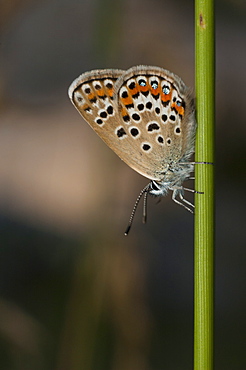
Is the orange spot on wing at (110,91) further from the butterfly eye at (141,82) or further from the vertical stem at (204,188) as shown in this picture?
the vertical stem at (204,188)

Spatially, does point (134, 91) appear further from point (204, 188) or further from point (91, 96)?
point (204, 188)

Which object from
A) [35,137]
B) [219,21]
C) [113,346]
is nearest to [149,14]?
[219,21]

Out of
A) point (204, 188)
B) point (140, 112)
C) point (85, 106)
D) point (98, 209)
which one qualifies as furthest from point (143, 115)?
point (98, 209)

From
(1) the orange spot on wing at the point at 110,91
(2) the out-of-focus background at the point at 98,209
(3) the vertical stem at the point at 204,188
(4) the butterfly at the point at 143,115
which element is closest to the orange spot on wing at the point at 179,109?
(4) the butterfly at the point at 143,115

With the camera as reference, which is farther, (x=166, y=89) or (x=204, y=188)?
(x=166, y=89)

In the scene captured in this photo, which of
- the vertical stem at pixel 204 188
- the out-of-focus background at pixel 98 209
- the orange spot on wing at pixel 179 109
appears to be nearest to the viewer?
the vertical stem at pixel 204 188

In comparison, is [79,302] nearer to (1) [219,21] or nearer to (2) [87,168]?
(2) [87,168]
